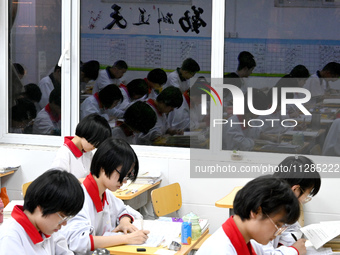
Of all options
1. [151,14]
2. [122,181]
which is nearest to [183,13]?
[151,14]

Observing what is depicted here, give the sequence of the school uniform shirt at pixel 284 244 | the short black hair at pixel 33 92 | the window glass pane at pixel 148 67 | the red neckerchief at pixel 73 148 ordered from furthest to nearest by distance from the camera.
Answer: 1. the short black hair at pixel 33 92
2. the window glass pane at pixel 148 67
3. the red neckerchief at pixel 73 148
4. the school uniform shirt at pixel 284 244

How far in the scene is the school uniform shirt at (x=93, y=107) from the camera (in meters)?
5.49

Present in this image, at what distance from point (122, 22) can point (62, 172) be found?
128 inches

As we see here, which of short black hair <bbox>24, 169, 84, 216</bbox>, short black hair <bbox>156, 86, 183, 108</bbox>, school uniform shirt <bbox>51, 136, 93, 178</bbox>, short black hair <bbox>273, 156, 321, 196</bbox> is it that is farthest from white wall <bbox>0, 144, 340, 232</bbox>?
short black hair <bbox>24, 169, 84, 216</bbox>

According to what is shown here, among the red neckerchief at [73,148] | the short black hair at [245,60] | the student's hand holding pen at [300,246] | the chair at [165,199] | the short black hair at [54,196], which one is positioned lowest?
the chair at [165,199]

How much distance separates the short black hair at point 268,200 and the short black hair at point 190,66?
10.5 ft

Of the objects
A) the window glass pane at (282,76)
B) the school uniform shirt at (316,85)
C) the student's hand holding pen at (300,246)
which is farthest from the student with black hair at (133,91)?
the student's hand holding pen at (300,246)

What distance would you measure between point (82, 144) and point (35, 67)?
169 cm

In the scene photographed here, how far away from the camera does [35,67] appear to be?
18.3ft

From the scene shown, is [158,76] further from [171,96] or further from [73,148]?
[73,148]

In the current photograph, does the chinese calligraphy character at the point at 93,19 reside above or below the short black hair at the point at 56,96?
above

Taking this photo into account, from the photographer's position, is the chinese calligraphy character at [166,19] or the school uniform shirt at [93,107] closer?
the chinese calligraphy character at [166,19]

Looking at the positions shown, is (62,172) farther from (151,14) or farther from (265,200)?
(151,14)

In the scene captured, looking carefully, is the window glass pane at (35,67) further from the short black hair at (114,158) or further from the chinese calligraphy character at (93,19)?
the short black hair at (114,158)
